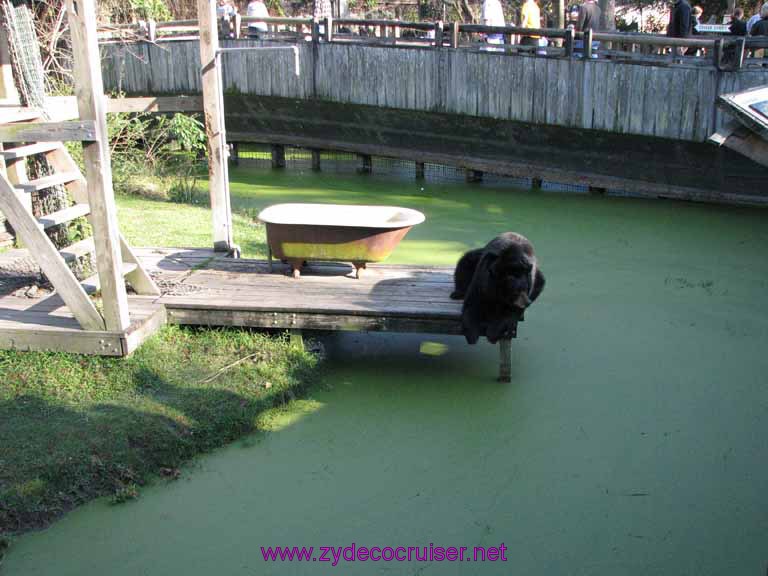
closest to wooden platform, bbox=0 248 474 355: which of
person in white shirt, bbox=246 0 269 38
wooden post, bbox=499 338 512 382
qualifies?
wooden post, bbox=499 338 512 382

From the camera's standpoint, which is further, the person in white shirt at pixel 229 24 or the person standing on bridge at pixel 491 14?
the person in white shirt at pixel 229 24

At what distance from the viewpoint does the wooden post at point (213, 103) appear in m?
6.79

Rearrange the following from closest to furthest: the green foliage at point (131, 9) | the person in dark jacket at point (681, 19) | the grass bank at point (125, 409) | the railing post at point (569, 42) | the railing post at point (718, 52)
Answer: the grass bank at point (125, 409) → the railing post at point (718, 52) → the railing post at point (569, 42) → the person in dark jacket at point (681, 19) → the green foliage at point (131, 9)

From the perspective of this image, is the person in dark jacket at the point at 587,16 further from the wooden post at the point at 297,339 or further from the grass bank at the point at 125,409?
the grass bank at the point at 125,409

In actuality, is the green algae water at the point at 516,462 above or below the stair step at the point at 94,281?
below

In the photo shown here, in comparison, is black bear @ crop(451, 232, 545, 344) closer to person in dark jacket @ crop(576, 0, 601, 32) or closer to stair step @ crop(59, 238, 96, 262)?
stair step @ crop(59, 238, 96, 262)

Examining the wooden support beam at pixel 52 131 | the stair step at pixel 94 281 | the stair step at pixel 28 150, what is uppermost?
the wooden support beam at pixel 52 131

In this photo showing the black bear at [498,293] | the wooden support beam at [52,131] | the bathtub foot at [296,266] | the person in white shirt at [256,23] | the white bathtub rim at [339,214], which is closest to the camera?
the wooden support beam at [52,131]

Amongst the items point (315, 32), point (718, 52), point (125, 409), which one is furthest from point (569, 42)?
point (125, 409)

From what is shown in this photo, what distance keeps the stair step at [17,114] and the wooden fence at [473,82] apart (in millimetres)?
6095

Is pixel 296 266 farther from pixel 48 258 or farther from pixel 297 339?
pixel 48 258

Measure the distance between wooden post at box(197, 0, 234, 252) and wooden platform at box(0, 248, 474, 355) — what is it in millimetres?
761

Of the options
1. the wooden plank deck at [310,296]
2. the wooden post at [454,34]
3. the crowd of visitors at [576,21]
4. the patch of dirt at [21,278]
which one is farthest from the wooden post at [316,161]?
the patch of dirt at [21,278]

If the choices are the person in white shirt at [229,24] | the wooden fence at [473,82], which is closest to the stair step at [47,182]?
the wooden fence at [473,82]
